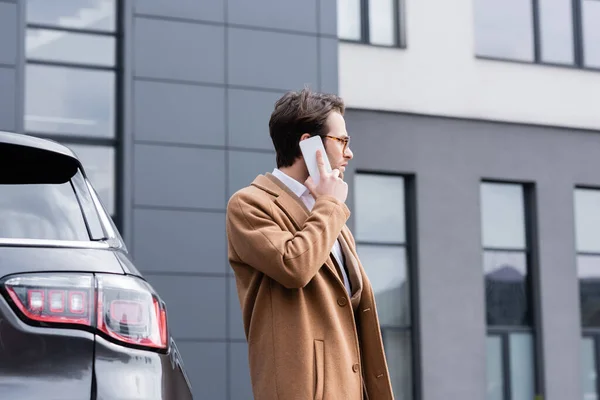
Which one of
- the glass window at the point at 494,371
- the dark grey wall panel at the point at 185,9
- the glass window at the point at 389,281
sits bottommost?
the glass window at the point at 494,371

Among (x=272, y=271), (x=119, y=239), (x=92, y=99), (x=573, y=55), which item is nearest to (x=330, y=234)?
(x=272, y=271)

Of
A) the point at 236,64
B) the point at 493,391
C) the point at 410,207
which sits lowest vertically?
the point at 493,391

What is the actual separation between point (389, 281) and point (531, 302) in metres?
2.50

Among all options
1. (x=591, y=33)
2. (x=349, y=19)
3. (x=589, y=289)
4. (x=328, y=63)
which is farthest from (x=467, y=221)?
(x=591, y=33)

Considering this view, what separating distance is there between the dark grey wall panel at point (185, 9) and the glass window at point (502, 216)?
5.45m

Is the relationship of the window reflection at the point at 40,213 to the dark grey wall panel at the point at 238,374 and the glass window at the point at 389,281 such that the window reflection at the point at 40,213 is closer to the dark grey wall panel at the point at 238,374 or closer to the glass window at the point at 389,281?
the dark grey wall panel at the point at 238,374

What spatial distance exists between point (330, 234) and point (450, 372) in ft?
45.0

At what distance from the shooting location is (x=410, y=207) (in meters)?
17.4

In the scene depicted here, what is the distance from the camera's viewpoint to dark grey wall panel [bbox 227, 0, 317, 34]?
15.0 metres

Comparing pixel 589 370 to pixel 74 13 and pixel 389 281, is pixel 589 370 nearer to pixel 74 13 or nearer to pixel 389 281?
pixel 389 281

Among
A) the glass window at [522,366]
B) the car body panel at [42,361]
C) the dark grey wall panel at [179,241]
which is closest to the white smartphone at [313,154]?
the car body panel at [42,361]

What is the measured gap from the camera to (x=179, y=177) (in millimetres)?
14500

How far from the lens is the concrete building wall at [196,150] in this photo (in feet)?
46.9

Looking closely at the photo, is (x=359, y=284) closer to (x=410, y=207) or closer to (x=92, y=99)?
(x=92, y=99)
